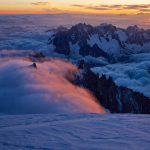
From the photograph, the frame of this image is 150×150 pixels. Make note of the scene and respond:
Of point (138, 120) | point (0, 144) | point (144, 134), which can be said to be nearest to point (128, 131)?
point (144, 134)

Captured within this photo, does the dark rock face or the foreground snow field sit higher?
the foreground snow field

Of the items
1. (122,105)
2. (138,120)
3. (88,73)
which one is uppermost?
(138,120)

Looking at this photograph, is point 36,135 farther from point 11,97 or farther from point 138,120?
point 11,97

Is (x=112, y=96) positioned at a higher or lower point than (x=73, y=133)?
lower

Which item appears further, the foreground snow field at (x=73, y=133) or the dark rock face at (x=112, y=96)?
the dark rock face at (x=112, y=96)

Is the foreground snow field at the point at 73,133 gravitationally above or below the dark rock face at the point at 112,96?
above
